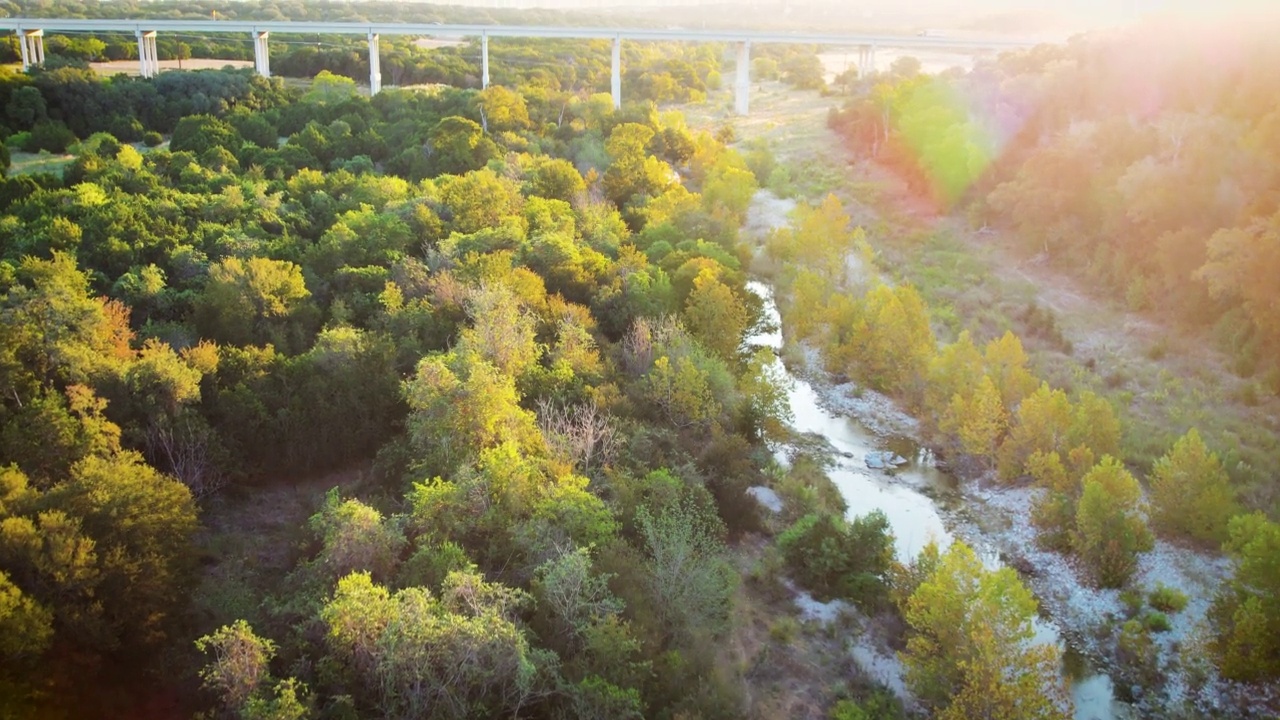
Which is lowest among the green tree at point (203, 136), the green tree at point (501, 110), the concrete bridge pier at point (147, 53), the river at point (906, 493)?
the river at point (906, 493)

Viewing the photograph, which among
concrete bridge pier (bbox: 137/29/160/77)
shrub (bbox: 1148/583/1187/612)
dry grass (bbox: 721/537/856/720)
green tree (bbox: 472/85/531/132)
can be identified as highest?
concrete bridge pier (bbox: 137/29/160/77)

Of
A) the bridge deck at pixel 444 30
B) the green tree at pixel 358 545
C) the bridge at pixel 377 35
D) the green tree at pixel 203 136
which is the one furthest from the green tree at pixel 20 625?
the bridge deck at pixel 444 30

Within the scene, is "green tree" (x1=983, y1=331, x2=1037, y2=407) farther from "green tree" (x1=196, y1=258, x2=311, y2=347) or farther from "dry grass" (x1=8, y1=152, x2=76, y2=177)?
"dry grass" (x1=8, y1=152, x2=76, y2=177)

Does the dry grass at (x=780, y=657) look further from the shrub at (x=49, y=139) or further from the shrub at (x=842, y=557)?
the shrub at (x=49, y=139)

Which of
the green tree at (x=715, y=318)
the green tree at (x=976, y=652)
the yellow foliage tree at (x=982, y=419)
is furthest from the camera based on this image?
the green tree at (x=715, y=318)

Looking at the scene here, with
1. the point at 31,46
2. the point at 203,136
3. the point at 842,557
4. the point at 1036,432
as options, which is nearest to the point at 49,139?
the point at 203,136

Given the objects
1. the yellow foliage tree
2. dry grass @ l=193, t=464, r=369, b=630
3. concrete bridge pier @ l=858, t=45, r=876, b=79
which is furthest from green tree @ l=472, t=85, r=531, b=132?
concrete bridge pier @ l=858, t=45, r=876, b=79
